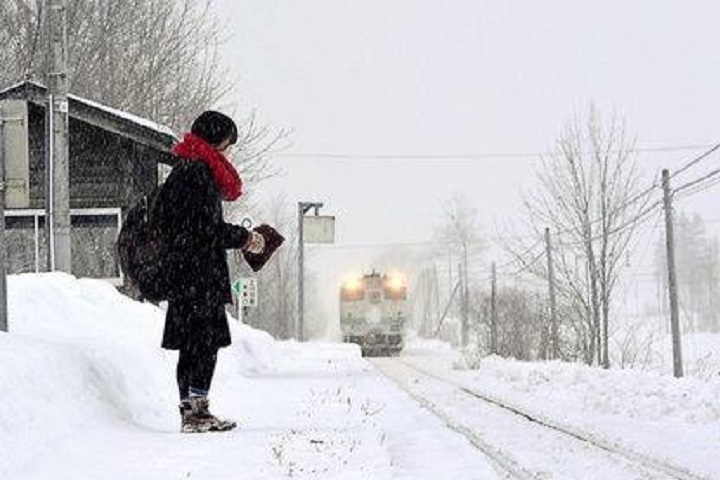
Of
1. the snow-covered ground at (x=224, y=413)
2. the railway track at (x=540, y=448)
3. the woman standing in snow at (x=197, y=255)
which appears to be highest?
the woman standing in snow at (x=197, y=255)

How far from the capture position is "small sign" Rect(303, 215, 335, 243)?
121 ft

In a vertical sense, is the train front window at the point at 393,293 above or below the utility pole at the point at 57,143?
below

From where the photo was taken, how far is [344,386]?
12992mm

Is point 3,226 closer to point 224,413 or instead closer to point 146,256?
point 146,256

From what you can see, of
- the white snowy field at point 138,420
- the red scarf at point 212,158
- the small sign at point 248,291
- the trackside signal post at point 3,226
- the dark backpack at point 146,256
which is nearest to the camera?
the white snowy field at point 138,420

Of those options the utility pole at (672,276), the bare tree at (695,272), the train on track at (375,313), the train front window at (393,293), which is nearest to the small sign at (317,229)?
the train on track at (375,313)

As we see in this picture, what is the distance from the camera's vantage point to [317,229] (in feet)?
122

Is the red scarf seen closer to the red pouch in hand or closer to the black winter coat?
the black winter coat

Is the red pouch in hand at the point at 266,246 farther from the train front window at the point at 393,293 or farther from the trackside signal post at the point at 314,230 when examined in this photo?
the train front window at the point at 393,293

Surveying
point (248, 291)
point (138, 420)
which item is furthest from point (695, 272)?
point (138, 420)

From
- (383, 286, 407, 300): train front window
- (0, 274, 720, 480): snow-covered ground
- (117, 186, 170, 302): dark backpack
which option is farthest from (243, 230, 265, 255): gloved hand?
(383, 286, 407, 300): train front window

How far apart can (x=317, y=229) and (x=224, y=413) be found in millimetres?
28686

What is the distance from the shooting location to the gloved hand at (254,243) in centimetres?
582

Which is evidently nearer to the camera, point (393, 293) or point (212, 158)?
point (212, 158)
